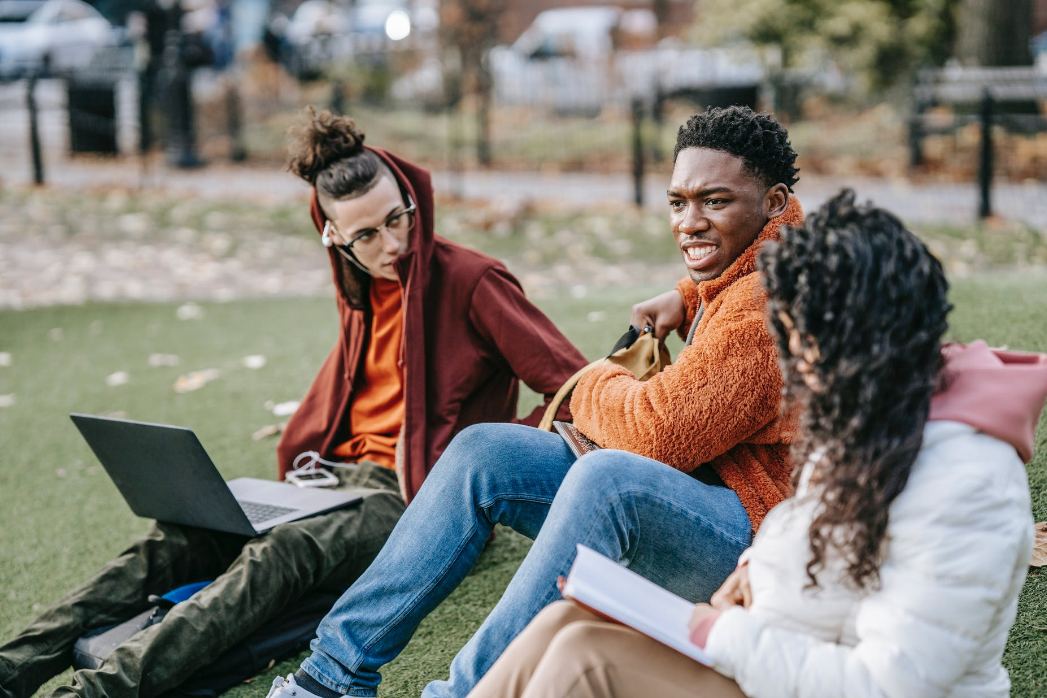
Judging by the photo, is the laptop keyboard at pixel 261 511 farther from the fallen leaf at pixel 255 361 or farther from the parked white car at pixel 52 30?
the parked white car at pixel 52 30

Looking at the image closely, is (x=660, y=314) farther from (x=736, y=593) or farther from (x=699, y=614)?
(x=699, y=614)

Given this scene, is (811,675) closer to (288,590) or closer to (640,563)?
(640,563)

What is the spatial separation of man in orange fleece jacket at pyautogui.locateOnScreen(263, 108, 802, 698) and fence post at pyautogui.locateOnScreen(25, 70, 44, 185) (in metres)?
11.1

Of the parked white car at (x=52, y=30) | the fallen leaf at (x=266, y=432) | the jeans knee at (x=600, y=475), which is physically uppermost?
the parked white car at (x=52, y=30)

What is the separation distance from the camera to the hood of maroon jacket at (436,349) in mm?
3051

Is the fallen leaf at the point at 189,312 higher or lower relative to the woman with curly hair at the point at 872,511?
lower

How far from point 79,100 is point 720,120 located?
13820 millimetres

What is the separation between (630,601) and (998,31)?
36.8 ft

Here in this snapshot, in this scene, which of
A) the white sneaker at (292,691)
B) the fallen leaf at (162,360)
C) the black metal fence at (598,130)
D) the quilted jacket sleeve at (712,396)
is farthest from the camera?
the black metal fence at (598,130)

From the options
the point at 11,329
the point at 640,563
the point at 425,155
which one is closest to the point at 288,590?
the point at 640,563

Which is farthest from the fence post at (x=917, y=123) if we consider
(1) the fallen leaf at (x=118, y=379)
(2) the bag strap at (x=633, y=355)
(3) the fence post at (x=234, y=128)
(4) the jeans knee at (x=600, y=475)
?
(4) the jeans knee at (x=600, y=475)

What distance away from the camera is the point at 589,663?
1713 millimetres

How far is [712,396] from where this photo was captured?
2146 mm

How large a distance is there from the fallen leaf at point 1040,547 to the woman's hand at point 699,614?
1.32m
